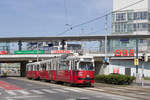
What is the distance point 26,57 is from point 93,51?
51.0 feet

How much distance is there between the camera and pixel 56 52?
66.2 metres

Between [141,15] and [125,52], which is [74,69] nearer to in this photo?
[125,52]

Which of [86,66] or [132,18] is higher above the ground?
[132,18]

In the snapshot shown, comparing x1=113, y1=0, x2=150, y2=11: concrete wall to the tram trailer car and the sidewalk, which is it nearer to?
the tram trailer car

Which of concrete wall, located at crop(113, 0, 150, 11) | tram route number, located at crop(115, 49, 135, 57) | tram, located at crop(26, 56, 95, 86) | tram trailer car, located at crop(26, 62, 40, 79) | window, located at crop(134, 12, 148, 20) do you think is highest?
concrete wall, located at crop(113, 0, 150, 11)

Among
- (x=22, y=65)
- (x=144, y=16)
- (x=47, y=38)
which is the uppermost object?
(x=144, y=16)

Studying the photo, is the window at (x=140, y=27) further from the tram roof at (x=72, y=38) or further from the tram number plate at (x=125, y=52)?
the tram number plate at (x=125, y=52)

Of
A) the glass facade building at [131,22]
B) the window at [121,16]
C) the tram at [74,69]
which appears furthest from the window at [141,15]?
the tram at [74,69]

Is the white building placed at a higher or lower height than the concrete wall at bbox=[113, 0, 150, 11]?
lower

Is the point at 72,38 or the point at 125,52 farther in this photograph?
the point at 72,38

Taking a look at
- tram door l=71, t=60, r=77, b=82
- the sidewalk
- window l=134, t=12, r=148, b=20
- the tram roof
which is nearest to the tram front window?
tram door l=71, t=60, r=77, b=82

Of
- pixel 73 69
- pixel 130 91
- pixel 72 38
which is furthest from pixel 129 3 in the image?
pixel 130 91

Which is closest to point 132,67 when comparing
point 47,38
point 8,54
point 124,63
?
point 124,63

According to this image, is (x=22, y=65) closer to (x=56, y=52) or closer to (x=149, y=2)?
(x=56, y=52)
